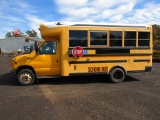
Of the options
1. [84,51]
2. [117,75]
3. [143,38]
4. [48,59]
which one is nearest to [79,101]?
[84,51]

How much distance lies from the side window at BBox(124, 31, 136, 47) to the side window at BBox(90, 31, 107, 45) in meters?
1.01

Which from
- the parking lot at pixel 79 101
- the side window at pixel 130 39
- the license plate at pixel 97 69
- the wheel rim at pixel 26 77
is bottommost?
the parking lot at pixel 79 101

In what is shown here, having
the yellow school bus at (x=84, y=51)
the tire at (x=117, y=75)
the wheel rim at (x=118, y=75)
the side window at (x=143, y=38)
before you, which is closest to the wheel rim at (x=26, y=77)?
the yellow school bus at (x=84, y=51)

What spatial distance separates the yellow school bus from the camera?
896cm

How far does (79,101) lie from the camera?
6.57 metres

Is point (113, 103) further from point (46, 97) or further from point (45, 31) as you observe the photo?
point (45, 31)

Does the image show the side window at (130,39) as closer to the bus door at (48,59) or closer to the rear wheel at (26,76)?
→ the bus door at (48,59)

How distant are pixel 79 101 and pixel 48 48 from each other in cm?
353

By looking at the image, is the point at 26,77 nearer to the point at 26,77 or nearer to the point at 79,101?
the point at 26,77

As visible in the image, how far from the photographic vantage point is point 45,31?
30.0 ft

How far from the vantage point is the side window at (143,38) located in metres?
9.60

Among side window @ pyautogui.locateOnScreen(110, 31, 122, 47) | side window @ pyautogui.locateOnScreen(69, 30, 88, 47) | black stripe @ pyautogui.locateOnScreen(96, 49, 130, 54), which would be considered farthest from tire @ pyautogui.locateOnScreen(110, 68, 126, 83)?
side window @ pyautogui.locateOnScreen(69, 30, 88, 47)

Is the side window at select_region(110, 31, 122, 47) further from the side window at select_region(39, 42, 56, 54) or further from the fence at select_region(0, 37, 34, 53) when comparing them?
the fence at select_region(0, 37, 34, 53)

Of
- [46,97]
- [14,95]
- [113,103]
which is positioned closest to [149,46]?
[113,103]
